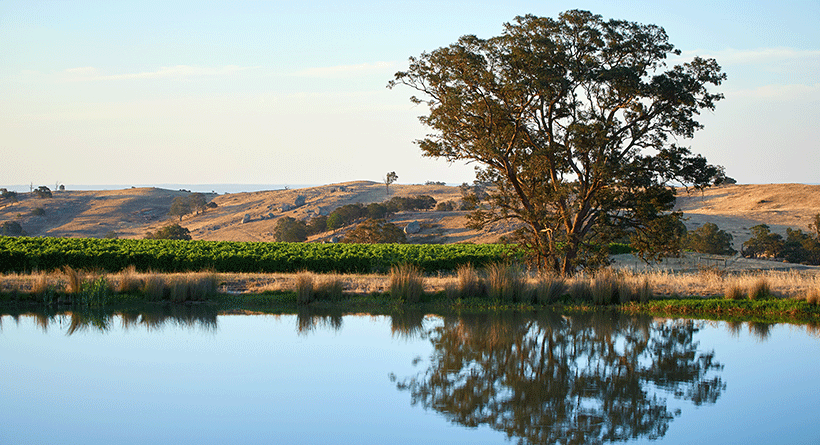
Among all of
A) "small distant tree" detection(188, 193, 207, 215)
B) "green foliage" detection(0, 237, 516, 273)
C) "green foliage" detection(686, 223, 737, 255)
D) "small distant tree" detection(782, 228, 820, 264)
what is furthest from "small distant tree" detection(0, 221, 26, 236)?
"small distant tree" detection(782, 228, 820, 264)

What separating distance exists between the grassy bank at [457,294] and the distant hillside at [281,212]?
33.0 meters

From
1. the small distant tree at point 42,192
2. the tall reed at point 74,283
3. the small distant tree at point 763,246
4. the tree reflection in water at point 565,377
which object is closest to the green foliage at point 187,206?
the small distant tree at point 42,192

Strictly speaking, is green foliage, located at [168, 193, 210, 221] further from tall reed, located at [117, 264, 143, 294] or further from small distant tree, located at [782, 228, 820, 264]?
tall reed, located at [117, 264, 143, 294]

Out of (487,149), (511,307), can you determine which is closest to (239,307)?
(511,307)

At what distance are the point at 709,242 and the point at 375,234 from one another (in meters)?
22.4

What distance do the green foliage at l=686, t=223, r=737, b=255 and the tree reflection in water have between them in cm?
2998

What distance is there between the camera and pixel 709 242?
42.3 m

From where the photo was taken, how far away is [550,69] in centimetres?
1956

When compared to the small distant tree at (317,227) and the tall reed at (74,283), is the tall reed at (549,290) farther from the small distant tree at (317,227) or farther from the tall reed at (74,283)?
the small distant tree at (317,227)

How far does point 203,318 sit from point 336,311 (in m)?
3.20

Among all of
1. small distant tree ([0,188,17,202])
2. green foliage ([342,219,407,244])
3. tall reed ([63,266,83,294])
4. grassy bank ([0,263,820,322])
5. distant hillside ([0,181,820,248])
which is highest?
small distant tree ([0,188,17,202])

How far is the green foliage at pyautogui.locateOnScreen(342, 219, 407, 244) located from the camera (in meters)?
48.4

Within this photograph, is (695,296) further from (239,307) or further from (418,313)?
(239,307)

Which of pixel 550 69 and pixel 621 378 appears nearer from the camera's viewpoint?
pixel 621 378
